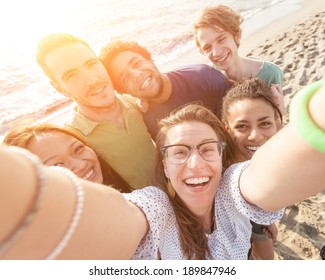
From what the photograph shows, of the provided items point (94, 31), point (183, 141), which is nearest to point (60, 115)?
point (183, 141)

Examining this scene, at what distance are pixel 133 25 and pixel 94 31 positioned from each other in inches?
44.4

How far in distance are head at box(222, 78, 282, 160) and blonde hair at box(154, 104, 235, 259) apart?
11 cm

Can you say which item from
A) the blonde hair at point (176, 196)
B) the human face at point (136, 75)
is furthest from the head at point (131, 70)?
the blonde hair at point (176, 196)

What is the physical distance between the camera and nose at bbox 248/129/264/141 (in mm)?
1660

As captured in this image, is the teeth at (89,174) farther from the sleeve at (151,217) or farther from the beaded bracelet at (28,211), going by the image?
the beaded bracelet at (28,211)

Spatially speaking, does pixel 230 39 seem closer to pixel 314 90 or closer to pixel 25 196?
pixel 314 90

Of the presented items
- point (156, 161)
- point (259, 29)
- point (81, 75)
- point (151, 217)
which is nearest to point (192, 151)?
point (156, 161)

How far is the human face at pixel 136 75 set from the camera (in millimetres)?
1928

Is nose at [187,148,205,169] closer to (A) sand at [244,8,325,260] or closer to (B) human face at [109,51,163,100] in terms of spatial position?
(B) human face at [109,51,163,100]

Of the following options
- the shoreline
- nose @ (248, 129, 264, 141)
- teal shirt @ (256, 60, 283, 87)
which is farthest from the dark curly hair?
the shoreline

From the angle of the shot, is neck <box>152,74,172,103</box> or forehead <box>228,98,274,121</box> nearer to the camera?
forehead <box>228,98,274,121</box>

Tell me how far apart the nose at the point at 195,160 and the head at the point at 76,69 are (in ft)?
2.24

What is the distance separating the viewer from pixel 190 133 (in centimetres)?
144

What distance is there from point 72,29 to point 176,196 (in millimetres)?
8761
